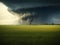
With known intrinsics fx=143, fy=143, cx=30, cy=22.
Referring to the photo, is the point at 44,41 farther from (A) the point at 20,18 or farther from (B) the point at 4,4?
(B) the point at 4,4

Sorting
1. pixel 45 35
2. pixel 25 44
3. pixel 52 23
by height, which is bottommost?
pixel 25 44

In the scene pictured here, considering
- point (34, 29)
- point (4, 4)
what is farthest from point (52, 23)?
point (4, 4)

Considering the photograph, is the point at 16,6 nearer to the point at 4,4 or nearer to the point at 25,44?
the point at 4,4

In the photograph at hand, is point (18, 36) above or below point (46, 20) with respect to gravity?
below

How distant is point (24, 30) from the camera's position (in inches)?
72.7

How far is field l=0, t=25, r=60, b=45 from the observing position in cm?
182

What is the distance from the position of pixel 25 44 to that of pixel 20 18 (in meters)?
0.34

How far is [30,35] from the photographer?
183 cm

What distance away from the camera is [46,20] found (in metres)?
1.83

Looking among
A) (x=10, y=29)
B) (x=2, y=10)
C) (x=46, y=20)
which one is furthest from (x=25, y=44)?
(x=2, y=10)

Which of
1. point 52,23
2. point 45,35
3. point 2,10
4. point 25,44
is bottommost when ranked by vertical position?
point 25,44

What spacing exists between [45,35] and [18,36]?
347 mm

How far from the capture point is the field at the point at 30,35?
1816 mm

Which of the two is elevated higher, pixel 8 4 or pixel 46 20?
pixel 8 4
